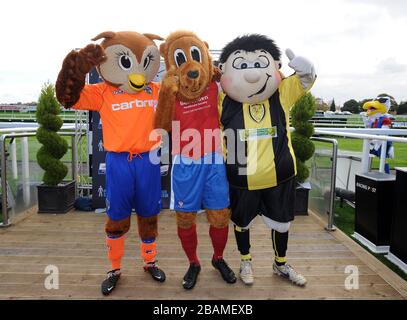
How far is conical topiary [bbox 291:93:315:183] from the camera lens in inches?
178

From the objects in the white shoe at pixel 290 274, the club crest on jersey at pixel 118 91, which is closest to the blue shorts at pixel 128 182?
the club crest on jersey at pixel 118 91

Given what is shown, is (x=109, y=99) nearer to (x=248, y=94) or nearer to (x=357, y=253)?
(x=248, y=94)

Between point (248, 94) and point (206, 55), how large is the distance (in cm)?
41

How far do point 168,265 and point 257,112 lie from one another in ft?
5.16

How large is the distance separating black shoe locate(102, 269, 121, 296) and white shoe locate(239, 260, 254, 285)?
3.25 feet

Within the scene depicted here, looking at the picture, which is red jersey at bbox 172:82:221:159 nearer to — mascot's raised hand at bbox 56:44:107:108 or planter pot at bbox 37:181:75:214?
mascot's raised hand at bbox 56:44:107:108


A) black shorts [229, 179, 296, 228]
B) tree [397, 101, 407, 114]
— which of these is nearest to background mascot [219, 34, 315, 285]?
black shorts [229, 179, 296, 228]

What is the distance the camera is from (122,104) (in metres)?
2.55

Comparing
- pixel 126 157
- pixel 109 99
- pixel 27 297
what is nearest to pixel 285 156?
pixel 126 157

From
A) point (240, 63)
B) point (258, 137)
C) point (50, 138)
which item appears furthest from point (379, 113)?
point (50, 138)

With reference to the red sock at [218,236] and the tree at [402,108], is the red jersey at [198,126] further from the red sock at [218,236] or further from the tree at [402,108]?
the tree at [402,108]

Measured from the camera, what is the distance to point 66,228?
4074 millimetres

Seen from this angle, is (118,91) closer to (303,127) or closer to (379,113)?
(303,127)

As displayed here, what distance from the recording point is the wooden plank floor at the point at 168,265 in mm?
2582
